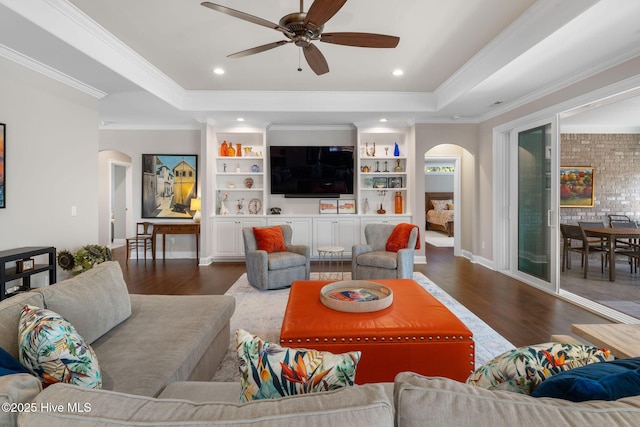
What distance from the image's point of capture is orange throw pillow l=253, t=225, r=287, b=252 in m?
4.46

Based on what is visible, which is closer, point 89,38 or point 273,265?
point 89,38

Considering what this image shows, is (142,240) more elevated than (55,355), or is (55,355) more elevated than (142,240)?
(55,355)

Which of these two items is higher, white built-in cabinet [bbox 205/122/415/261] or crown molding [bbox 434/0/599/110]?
crown molding [bbox 434/0/599/110]

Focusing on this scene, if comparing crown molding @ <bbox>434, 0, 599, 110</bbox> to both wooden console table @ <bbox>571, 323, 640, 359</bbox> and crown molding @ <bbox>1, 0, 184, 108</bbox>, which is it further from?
crown molding @ <bbox>1, 0, 184, 108</bbox>

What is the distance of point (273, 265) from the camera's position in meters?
4.13

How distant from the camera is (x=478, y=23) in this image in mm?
3127

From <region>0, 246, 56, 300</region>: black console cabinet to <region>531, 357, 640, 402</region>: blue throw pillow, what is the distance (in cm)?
383

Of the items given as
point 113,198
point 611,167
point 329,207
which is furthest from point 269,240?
point 611,167

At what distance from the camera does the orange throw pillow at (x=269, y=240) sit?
4.46 metres

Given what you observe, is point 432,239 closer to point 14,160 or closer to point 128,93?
point 128,93

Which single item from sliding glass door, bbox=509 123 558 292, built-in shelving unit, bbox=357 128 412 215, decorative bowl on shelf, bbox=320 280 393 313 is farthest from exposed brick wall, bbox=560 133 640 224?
decorative bowl on shelf, bbox=320 280 393 313

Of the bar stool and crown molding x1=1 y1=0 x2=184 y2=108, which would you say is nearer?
crown molding x1=1 y1=0 x2=184 y2=108

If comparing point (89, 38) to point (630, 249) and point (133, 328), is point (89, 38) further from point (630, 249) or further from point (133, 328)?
point (630, 249)

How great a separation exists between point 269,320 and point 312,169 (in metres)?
3.67
